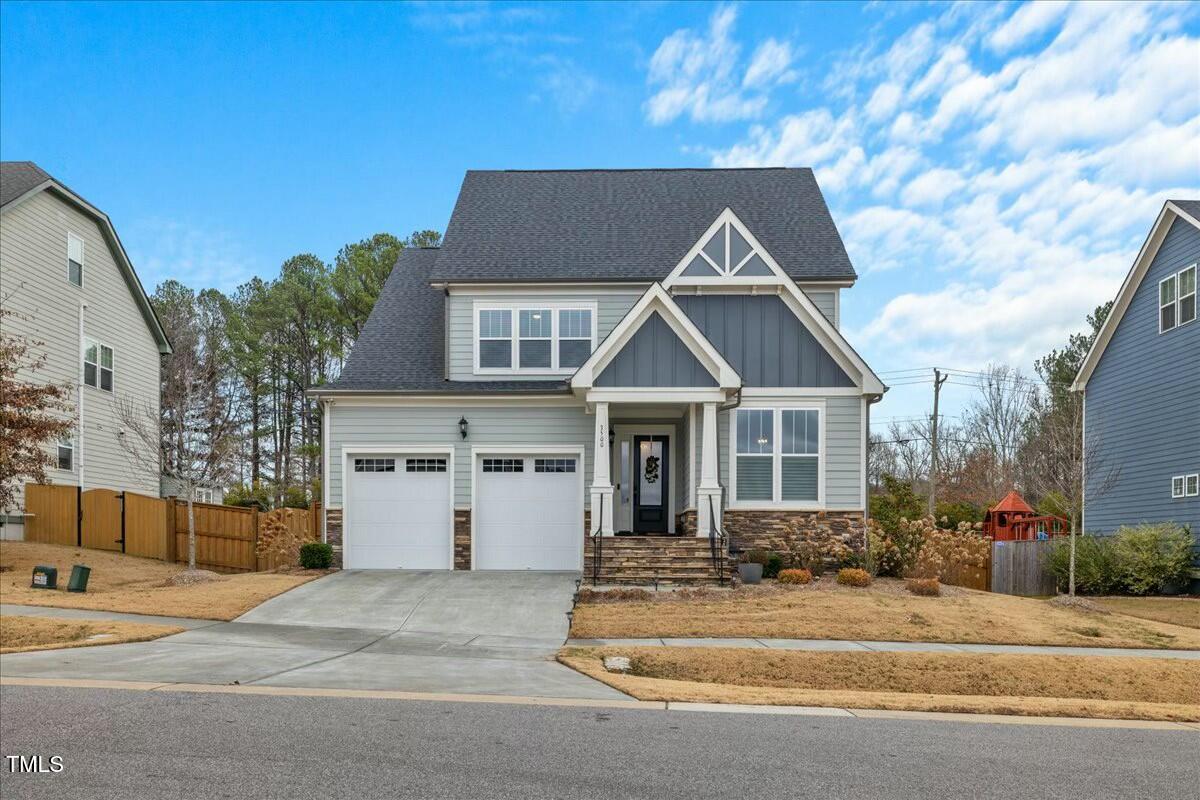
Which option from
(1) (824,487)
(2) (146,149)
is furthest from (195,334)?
(1) (824,487)

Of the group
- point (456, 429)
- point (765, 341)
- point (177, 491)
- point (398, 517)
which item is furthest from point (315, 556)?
point (177, 491)

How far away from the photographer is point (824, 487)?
19.3 metres

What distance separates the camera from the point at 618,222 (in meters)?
23.3

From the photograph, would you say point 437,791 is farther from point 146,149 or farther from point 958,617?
point 146,149

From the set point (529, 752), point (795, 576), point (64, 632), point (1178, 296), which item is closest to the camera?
point (529, 752)

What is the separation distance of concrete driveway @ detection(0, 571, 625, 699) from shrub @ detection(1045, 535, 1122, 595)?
1053cm

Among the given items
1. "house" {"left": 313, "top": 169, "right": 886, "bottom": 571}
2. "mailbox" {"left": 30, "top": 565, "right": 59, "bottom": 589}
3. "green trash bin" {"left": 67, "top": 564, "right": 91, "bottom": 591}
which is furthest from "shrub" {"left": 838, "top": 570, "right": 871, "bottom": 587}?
"mailbox" {"left": 30, "top": 565, "right": 59, "bottom": 589}

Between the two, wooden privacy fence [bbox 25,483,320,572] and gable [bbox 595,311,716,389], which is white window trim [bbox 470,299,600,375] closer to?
gable [bbox 595,311,716,389]

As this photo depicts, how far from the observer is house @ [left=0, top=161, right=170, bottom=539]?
926 inches

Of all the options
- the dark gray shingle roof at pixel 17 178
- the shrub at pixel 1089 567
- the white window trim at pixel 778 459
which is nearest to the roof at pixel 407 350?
the white window trim at pixel 778 459

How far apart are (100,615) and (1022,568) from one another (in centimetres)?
1878

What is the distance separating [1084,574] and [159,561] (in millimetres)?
20736

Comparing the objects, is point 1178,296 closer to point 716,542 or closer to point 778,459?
point 778,459

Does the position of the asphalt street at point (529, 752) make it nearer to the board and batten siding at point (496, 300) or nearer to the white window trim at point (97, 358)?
the board and batten siding at point (496, 300)
